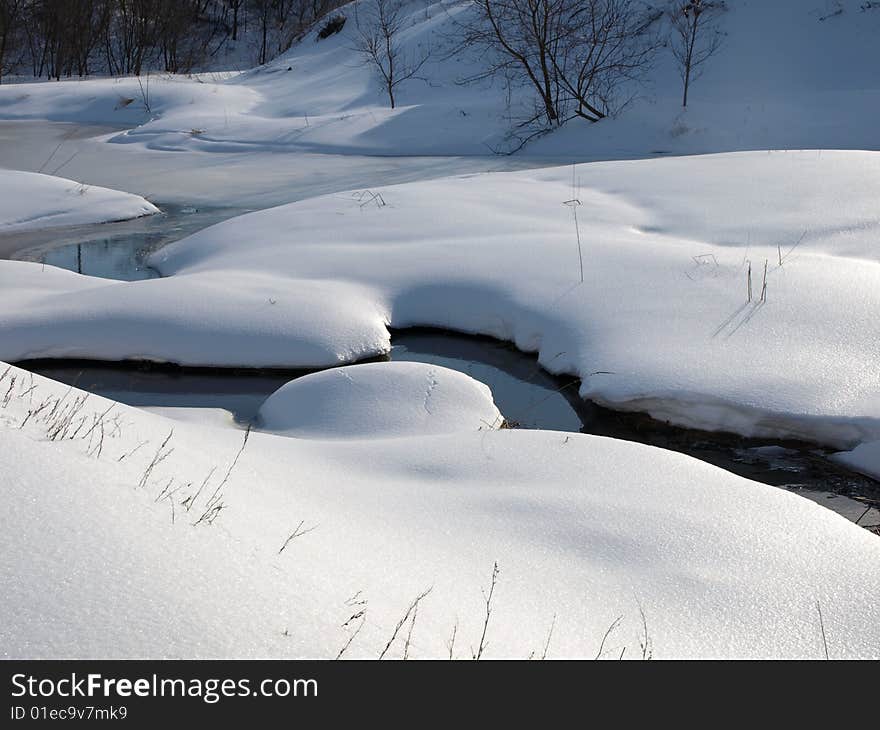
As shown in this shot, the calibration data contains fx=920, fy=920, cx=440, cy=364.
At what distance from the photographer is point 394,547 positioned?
8.79 feet

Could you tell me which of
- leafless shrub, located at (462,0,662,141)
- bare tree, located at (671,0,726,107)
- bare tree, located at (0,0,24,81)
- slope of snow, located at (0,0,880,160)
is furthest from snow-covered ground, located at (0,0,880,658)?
bare tree, located at (0,0,24,81)

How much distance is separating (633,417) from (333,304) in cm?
212

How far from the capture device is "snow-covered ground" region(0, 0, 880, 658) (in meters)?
2.08

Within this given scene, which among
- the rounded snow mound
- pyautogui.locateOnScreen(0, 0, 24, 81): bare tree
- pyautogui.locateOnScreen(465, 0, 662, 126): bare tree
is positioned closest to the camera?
the rounded snow mound

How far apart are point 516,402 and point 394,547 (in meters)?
2.30

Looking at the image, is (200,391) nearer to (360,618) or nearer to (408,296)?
(408,296)

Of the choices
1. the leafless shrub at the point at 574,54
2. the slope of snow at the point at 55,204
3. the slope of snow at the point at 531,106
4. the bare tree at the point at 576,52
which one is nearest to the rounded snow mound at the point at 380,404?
the slope of snow at the point at 55,204

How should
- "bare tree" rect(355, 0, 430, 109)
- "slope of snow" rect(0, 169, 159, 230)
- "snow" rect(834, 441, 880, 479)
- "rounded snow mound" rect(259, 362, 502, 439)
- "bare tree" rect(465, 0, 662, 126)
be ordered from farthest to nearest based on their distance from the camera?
"bare tree" rect(355, 0, 430, 109)
"bare tree" rect(465, 0, 662, 126)
"slope of snow" rect(0, 169, 159, 230)
"rounded snow mound" rect(259, 362, 502, 439)
"snow" rect(834, 441, 880, 479)

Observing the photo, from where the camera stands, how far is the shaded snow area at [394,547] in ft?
6.20

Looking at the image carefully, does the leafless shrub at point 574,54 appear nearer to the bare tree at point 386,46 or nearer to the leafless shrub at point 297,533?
the bare tree at point 386,46

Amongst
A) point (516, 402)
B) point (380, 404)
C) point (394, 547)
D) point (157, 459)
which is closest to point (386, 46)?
point (516, 402)

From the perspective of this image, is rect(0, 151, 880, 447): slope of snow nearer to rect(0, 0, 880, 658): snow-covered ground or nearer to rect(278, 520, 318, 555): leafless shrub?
rect(0, 0, 880, 658): snow-covered ground

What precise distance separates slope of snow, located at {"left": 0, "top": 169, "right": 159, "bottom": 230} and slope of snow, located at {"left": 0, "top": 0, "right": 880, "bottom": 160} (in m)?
5.19
